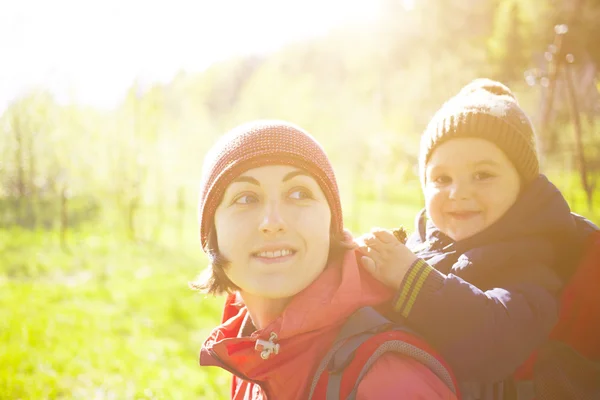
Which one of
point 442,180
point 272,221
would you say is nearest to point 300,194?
point 272,221

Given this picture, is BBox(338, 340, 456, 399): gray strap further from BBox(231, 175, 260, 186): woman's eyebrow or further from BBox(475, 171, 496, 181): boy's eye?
BBox(475, 171, 496, 181): boy's eye

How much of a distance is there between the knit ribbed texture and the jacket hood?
1.11 ft

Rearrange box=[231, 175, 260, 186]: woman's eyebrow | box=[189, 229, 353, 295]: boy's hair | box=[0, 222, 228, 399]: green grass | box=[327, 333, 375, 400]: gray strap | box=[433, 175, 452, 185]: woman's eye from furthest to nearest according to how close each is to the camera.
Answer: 1. box=[0, 222, 228, 399]: green grass
2. box=[433, 175, 452, 185]: woman's eye
3. box=[189, 229, 353, 295]: boy's hair
4. box=[231, 175, 260, 186]: woman's eyebrow
5. box=[327, 333, 375, 400]: gray strap

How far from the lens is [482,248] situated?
197cm

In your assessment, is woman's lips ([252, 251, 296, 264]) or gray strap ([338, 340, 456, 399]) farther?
woman's lips ([252, 251, 296, 264])

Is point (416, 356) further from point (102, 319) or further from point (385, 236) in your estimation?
point (102, 319)

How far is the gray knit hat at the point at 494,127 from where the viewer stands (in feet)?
6.97

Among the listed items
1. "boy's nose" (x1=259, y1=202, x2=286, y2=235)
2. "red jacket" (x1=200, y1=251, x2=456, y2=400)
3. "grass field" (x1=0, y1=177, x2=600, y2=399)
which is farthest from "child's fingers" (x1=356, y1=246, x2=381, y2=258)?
"grass field" (x1=0, y1=177, x2=600, y2=399)

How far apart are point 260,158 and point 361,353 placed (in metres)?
0.76

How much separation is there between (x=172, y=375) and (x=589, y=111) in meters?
8.68

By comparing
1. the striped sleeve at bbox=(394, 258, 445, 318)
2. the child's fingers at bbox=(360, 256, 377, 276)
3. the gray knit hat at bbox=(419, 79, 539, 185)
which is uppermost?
the gray knit hat at bbox=(419, 79, 539, 185)

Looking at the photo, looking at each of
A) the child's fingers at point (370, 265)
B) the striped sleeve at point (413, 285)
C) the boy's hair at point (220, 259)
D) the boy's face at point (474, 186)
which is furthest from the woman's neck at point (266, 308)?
the boy's face at point (474, 186)

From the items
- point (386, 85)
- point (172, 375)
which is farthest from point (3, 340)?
point (386, 85)

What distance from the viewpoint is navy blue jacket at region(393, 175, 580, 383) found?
175 cm
